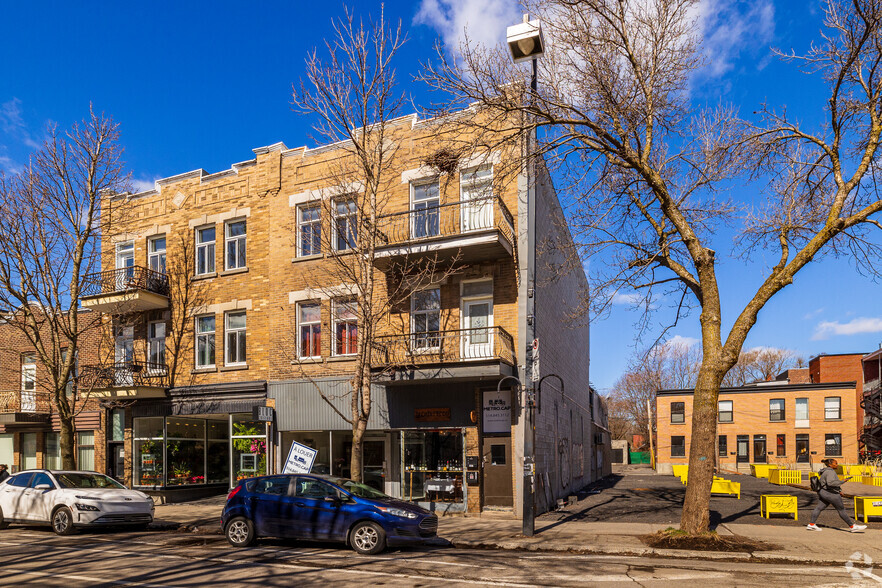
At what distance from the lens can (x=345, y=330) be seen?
796 inches

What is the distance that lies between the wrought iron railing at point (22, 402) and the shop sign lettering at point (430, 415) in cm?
1658

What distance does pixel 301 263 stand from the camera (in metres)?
21.1

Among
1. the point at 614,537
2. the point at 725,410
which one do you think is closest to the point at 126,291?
the point at 614,537

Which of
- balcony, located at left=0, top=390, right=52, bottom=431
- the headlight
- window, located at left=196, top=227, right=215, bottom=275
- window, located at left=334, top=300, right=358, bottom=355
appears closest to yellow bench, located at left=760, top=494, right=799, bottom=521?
the headlight

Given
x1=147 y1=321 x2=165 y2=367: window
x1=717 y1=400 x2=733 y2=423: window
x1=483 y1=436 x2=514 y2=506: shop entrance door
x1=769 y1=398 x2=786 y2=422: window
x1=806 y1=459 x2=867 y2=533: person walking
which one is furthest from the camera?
x1=717 y1=400 x2=733 y2=423: window

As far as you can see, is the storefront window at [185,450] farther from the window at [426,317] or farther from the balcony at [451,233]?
the balcony at [451,233]

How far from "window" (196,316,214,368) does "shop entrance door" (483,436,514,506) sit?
1025 centimetres

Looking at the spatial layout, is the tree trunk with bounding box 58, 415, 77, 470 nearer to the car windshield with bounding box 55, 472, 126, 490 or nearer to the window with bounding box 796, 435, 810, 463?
the car windshield with bounding box 55, 472, 126, 490

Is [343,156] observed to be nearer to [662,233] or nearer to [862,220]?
[662,233]

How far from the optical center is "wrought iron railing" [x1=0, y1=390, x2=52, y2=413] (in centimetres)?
2678

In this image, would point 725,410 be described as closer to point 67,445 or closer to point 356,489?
point 356,489

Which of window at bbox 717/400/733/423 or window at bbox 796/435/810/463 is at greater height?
window at bbox 717/400/733/423

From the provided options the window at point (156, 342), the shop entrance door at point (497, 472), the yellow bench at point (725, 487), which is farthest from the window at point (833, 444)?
the window at point (156, 342)

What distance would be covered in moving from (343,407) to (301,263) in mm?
4660
